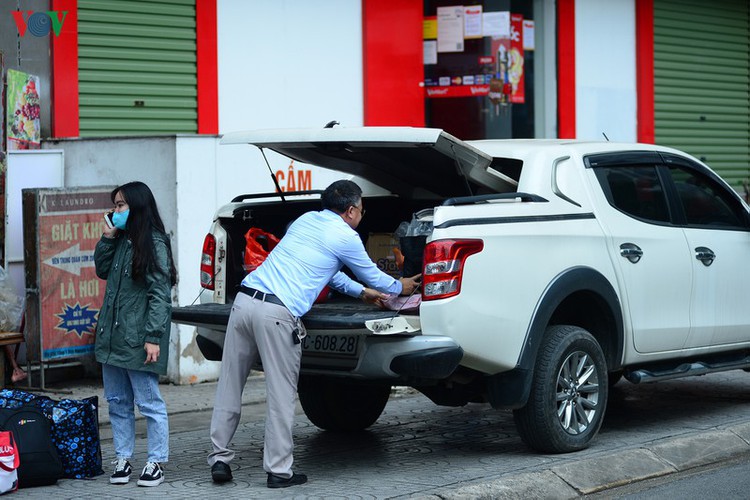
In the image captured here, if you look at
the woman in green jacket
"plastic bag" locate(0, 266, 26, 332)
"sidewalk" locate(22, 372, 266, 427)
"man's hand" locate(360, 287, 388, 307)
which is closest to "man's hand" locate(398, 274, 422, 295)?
"man's hand" locate(360, 287, 388, 307)

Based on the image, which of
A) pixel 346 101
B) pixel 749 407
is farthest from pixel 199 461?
pixel 346 101

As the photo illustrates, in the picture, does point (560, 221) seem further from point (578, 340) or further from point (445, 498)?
point (445, 498)

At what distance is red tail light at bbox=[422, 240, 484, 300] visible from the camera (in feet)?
20.4

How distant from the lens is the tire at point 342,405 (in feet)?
25.6

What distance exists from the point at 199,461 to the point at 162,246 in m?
1.39

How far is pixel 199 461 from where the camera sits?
7.09 meters

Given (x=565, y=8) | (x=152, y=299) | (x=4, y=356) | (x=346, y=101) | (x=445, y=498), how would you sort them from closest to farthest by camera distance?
(x=445, y=498) → (x=152, y=299) → (x=4, y=356) → (x=346, y=101) → (x=565, y=8)

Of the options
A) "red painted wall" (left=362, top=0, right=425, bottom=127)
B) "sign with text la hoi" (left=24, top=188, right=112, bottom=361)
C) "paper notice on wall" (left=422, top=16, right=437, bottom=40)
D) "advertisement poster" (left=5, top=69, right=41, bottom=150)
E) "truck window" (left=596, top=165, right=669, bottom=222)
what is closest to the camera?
"truck window" (left=596, top=165, right=669, bottom=222)

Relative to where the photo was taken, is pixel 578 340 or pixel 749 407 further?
pixel 749 407

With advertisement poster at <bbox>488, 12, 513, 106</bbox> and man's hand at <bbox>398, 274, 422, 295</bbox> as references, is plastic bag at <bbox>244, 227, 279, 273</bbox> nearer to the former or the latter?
man's hand at <bbox>398, 274, 422, 295</bbox>

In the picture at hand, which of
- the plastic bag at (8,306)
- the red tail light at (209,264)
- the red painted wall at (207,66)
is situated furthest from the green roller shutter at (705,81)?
the red tail light at (209,264)

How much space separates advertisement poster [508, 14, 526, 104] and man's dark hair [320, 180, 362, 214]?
321 inches

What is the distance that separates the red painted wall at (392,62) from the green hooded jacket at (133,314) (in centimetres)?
650

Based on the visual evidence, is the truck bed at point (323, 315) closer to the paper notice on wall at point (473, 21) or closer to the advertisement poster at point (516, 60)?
the paper notice on wall at point (473, 21)
